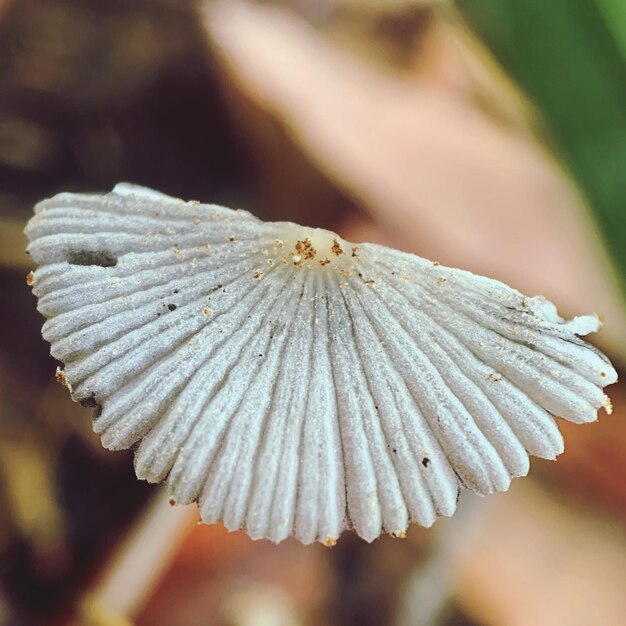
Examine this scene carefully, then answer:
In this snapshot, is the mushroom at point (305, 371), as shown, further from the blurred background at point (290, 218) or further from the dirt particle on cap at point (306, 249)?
the blurred background at point (290, 218)

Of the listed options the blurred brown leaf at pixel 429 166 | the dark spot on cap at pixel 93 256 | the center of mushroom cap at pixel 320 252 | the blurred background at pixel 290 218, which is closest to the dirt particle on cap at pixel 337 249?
the center of mushroom cap at pixel 320 252

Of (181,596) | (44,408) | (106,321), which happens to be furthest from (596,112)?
(44,408)

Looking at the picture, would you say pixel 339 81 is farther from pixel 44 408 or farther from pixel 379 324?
pixel 379 324

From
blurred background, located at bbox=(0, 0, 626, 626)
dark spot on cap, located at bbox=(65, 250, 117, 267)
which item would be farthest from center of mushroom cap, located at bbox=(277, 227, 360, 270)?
blurred background, located at bbox=(0, 0, 626, 626)

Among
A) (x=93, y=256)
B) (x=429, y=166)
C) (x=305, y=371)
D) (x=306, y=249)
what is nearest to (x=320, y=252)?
(x=306, y=249)

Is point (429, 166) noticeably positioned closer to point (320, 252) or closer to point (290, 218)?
point (290, 218)
